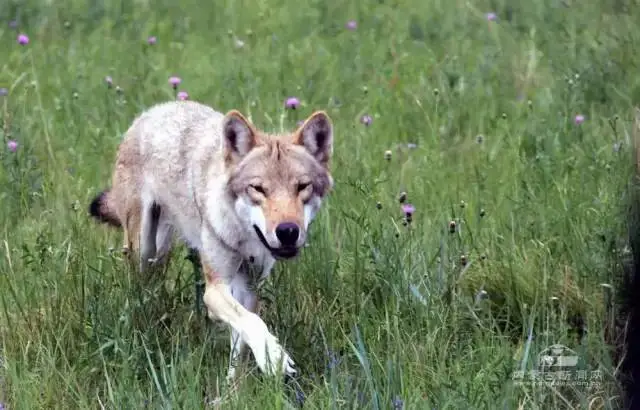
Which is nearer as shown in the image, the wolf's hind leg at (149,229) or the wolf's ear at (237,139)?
the wolf's ear at (237,139)

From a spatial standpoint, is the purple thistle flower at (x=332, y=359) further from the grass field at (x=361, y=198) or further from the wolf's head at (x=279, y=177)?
the wolf's head at (x=279, y=177)

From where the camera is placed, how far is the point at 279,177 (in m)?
4.82

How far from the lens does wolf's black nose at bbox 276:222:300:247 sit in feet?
14.8

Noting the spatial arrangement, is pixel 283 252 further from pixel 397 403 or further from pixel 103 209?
pixel 103 209

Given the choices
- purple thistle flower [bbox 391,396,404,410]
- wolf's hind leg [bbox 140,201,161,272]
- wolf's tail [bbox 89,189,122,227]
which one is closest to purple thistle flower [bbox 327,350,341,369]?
purple thistle flower [bbox 391,396,404,410]

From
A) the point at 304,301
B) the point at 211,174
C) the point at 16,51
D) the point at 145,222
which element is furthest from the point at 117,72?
the point at 304,301

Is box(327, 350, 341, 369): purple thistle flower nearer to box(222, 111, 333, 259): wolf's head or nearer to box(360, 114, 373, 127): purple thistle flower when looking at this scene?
box(222, 111, 333, 259): wolf's head

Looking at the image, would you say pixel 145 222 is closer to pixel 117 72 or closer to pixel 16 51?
pixel 117 72

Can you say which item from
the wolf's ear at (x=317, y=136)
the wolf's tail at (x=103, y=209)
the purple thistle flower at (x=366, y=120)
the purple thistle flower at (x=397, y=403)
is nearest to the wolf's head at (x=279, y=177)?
the wolf's ear at (x=317, y=136)

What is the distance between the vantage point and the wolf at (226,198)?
4633 millimetres

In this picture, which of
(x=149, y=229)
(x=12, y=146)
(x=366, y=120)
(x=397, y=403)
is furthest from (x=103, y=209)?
(x=397, y=403)

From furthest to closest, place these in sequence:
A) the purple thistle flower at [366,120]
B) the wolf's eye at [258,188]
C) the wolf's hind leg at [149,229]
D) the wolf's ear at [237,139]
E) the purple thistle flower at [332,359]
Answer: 1. the purple thistle flower at [366,120]
2. the wolf's hind leg at [149,229]
3. the wolf's ear at [237,139]
4. the wolf's eye at [258,188]
5. the purple thistle flower at [332,359]

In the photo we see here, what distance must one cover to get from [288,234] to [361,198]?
1.49m

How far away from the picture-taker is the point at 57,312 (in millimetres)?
4789
